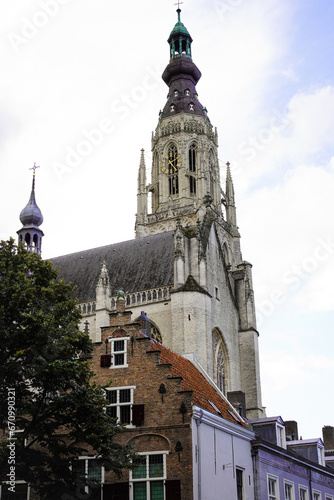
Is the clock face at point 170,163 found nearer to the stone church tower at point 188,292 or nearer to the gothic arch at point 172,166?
the gothic arch at point 172,166

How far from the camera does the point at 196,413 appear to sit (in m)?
19.0

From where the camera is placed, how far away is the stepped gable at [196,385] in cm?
2080

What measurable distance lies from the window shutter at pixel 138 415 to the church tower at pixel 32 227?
115 feet

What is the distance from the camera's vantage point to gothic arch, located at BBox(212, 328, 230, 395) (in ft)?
146

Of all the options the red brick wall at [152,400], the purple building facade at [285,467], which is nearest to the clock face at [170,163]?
the purple building facade at [285,467]

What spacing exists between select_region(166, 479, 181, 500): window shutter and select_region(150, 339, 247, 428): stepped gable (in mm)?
2317

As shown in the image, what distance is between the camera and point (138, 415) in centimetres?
1953

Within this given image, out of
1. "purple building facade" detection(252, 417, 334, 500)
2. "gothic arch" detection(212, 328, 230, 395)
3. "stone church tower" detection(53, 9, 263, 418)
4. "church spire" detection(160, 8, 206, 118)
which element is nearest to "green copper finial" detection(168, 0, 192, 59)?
"church spire" detection(160, 8, 206, 118)

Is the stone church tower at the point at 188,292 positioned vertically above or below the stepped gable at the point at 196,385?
above

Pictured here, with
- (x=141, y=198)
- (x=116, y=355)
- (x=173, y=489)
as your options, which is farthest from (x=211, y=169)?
(x=173, y=489)

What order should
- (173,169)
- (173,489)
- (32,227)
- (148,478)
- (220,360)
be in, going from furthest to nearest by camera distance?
1. (173,169)
2. (32,227)
3. (220,360)
4. (148,478)
5. (173,489)

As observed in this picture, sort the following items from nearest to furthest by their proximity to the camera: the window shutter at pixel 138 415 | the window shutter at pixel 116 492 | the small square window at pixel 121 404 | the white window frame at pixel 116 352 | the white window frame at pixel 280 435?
the window shutter at pixel 116 492
the window shutter at pixel 138 415
the small square window at pixel 121 404
the white window frame at pixel 116 352
the white window frame at pixel 280 435

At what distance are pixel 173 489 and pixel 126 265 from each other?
98.9 feet

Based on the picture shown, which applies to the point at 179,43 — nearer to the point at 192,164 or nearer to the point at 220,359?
the point at 192,164
